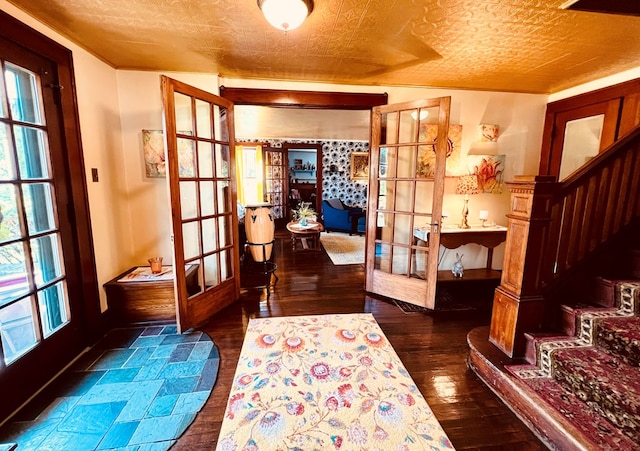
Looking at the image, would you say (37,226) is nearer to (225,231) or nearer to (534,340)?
(225,231)

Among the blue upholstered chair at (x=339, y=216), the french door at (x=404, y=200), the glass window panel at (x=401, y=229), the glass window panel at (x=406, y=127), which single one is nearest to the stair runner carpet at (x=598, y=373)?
the french door at (x=404, y=200)

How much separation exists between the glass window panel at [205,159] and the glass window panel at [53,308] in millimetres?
1370

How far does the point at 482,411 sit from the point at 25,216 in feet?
9.91

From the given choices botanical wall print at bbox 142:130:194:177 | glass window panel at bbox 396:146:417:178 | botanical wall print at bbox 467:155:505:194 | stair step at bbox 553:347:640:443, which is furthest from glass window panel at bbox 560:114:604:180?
botanical wall print at bbox 142:130:194:177

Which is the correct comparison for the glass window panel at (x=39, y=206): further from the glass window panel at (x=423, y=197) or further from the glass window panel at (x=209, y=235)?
the glass window panel at (x=423, y=197)

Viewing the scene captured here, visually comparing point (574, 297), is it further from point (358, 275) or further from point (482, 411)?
point (358, 275)

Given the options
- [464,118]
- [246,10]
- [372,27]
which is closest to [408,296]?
[464,118]

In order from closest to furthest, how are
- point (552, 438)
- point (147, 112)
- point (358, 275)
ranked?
point (552, 438) → point (147, 112) → point (358, 275)

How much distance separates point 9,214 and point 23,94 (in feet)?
2.55

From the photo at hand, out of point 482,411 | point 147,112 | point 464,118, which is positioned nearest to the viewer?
point 482,411

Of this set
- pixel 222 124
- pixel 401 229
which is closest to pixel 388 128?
pixel 401 229

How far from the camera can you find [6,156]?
5.40ft

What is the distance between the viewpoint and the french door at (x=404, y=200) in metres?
2.85

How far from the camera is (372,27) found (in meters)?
1.98
